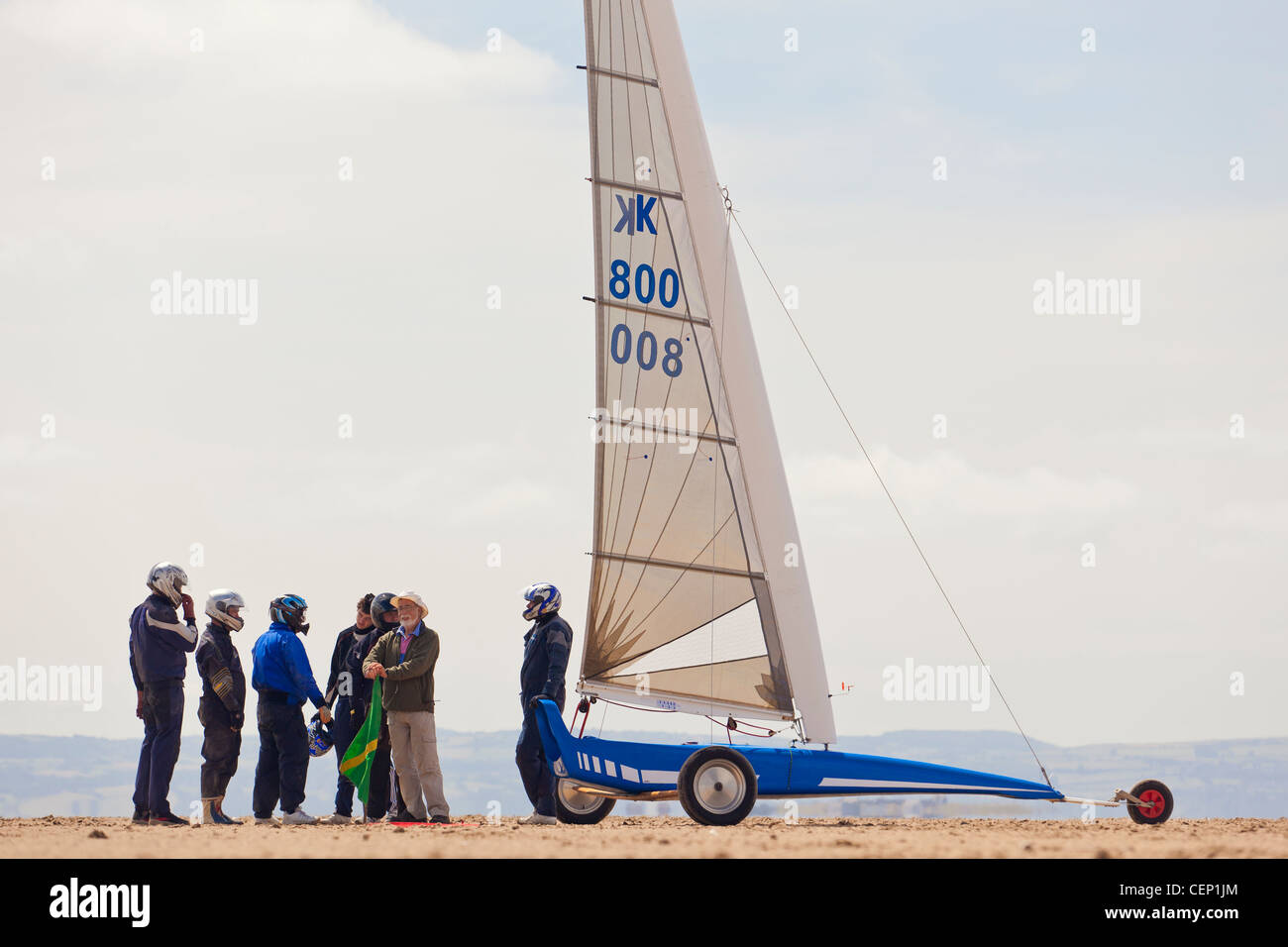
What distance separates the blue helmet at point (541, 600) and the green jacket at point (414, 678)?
1259 mm

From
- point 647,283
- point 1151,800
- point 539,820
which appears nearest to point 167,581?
point 539,820

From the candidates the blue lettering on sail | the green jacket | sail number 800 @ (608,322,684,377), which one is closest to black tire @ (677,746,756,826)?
the green jacket

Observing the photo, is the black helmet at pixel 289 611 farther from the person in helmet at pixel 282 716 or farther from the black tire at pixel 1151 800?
the black tire at pixel 1151 800

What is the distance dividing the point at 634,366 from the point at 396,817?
13.8 ft

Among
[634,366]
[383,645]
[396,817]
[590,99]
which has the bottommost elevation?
[396,817]

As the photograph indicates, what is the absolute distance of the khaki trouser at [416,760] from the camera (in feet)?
39.6

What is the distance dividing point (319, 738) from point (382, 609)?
5.38 feet

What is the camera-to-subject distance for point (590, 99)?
→ 43.9ft

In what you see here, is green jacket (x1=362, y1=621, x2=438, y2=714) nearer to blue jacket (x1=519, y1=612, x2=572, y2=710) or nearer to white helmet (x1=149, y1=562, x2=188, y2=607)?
blue jacket (x1=519, y1=612, x2=572, y2=710)

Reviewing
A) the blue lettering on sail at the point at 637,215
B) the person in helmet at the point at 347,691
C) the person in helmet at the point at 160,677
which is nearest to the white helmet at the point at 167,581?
the person in helmet at the point at 160,677

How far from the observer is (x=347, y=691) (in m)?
14.0

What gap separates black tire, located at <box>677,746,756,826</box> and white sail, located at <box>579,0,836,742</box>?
4.05 feet
